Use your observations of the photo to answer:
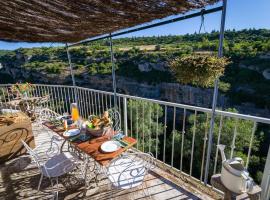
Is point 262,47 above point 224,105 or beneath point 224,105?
above

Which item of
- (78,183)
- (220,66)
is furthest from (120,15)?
(78,183)

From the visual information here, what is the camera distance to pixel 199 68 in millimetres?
1521

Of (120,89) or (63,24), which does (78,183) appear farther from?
(120,89)

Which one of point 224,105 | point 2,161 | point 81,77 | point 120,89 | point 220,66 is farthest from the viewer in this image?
point 120,89

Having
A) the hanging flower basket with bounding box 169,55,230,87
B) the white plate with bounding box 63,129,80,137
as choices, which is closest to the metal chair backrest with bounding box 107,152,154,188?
the white plate with bounding box 63,129,80,137

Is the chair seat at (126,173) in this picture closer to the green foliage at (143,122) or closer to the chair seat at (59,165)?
the chair seat at (59,165)

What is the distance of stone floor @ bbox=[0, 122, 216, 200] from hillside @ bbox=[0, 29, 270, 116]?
52.3 ft

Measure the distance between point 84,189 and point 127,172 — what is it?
787 mm

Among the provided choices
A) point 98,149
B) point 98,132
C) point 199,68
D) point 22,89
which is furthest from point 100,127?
point 22,89

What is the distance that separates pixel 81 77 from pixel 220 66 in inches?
1084

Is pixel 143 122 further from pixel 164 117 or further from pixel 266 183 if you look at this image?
pixel 266 183

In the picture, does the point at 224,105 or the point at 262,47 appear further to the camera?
the point at 224,105

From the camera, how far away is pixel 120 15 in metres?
1.96

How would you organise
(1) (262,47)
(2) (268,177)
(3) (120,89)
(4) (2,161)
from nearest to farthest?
(2) (268,177), (4) (2,161), (1) (262,47), (3) (120,89)
